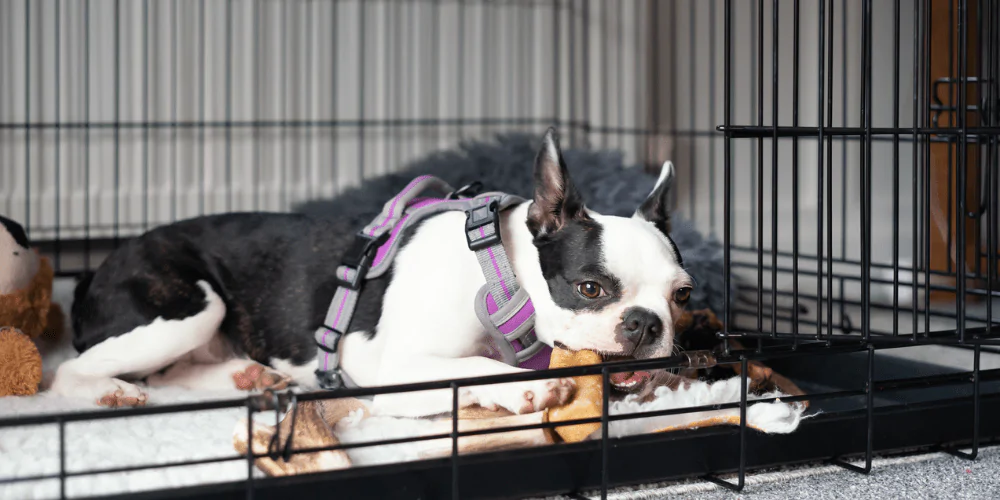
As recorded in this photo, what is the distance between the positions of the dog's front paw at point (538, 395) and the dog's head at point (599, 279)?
A: 0.10 meters

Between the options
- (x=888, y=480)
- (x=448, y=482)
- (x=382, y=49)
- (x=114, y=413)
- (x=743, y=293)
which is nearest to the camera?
(x=114, y=413)

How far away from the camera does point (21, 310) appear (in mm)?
2010

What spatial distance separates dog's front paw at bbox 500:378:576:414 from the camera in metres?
1.39

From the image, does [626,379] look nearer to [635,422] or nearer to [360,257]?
[635,422]

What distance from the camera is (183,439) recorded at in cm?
147

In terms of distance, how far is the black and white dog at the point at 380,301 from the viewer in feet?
4.87

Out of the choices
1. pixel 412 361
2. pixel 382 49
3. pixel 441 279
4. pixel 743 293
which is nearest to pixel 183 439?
pixel 412 361

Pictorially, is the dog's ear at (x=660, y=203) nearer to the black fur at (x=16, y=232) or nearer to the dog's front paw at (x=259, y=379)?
the dog's front paw at (x=259, y=379)

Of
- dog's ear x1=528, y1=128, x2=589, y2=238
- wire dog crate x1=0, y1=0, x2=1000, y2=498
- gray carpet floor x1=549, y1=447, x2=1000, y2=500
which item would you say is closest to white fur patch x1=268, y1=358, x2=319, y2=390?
dog's ear x1=528, y1=128, x2=589, y2=238

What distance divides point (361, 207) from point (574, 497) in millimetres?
1607

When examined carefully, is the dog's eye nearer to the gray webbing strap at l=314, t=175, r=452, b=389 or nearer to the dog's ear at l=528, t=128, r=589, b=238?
the dog's ear at l=528, t=128, r=589, b=238

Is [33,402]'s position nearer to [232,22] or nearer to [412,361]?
[412,361]

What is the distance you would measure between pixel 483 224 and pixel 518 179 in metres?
1.29

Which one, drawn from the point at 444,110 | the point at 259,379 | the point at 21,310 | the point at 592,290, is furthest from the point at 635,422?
the point at 444,110
